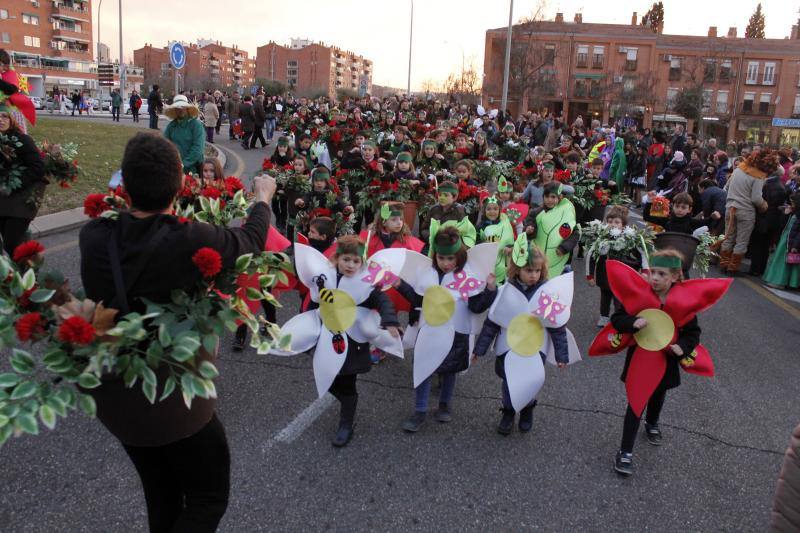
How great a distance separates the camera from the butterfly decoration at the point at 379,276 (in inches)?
164

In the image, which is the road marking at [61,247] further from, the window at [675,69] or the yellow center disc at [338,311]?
the window at [675,69]

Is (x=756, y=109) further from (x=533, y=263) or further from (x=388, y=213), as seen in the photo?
(x=533, y=263)

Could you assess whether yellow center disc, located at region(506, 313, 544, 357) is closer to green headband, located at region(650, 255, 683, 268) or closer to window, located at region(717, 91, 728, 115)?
green headband, located at region(650, 255, 683, 268)

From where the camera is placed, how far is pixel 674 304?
3.84 meters

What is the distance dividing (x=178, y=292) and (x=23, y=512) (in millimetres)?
1973

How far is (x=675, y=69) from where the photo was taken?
5844cm

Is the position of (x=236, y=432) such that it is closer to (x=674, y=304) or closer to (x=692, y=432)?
(x=674, y=304)

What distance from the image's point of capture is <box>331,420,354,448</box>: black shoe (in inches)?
159

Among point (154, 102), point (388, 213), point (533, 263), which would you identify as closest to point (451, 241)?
point (533, 263)

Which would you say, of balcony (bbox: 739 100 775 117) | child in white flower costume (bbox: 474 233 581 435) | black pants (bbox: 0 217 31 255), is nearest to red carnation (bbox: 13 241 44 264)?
child in white flower costume (bbox: 474 233 581 435)

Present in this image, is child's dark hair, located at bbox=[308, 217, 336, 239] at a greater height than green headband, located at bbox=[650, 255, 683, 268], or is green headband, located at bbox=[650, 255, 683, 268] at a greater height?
green headband, located at bbox=[650, 255, 683, 268]

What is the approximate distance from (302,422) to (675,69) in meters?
63.8

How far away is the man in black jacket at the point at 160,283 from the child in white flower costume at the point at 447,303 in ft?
6.64

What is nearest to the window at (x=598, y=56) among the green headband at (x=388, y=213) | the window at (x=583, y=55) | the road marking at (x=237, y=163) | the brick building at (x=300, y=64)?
the window at (x=583, y=55)
